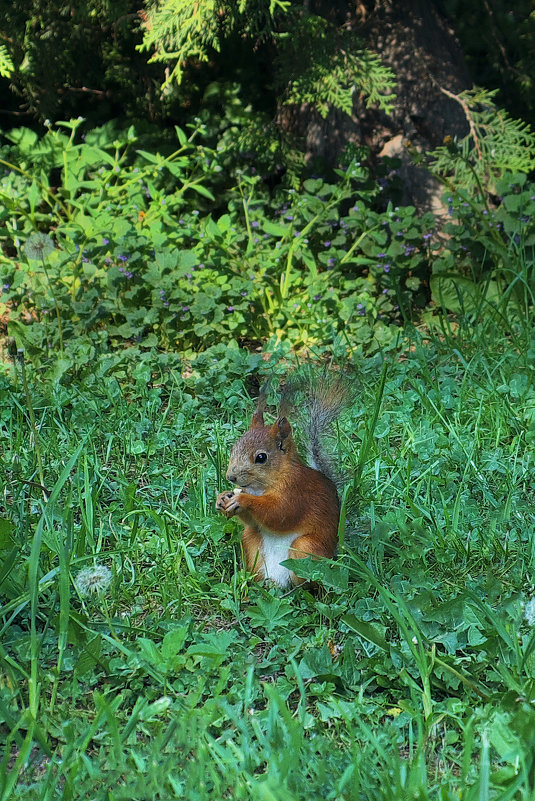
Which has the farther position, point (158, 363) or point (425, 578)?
point (158, 363)

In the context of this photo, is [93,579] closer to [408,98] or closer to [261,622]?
[261,622]

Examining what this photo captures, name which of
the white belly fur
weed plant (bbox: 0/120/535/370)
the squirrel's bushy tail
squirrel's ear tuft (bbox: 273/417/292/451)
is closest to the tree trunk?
weed plant (bbox: 0/120/535/370)

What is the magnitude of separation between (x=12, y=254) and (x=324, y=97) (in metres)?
1.88

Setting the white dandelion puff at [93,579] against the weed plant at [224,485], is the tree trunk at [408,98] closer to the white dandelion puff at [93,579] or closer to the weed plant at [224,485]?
the weed plant at [224,485]

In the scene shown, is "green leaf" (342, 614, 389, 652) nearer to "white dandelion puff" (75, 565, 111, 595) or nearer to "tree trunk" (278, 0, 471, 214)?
"white dandelion puff" (75, 565, 111, 595)

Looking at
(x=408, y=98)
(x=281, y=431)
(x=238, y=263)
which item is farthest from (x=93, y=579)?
(x=408, y=98)

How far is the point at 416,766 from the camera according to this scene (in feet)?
5.56

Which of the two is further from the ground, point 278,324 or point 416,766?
point 416,766

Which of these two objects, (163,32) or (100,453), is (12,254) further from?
(100,453)

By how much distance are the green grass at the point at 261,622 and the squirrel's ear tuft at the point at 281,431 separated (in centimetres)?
33

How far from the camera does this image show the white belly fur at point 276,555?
2.36 meters

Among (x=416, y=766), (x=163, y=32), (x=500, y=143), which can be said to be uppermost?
(x=163, y=32)

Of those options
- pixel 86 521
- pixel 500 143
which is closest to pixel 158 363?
pixel 86 521

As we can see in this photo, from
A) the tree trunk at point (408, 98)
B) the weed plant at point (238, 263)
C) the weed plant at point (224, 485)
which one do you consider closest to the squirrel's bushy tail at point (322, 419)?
the weed plant at point (224, 485)
